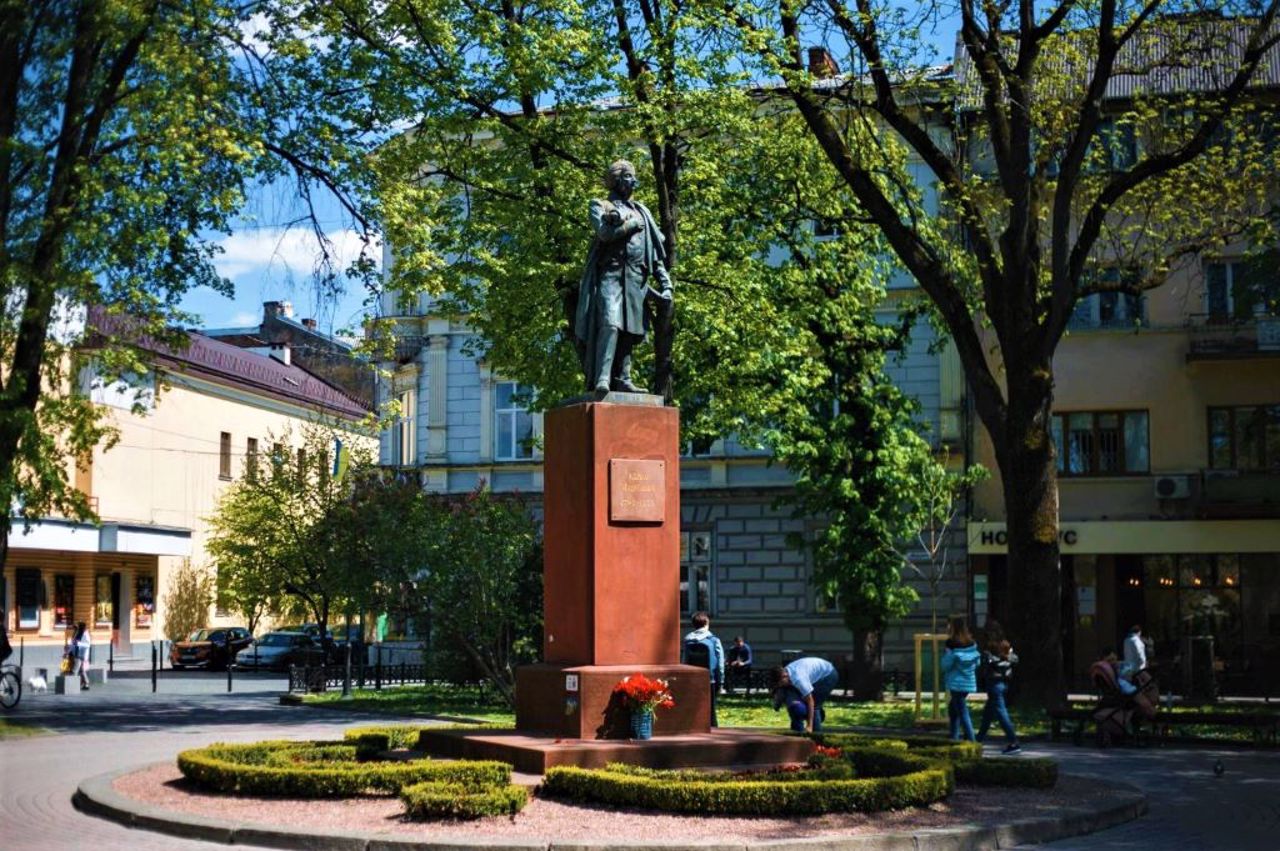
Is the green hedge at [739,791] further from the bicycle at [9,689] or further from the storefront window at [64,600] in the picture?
the storefront window at [64,600]

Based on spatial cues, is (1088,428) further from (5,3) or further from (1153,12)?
(5,3)

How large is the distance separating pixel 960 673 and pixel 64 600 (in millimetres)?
34654

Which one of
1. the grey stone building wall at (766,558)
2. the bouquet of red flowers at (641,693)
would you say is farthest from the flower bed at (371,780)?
the grey stone building wall at (766,558)

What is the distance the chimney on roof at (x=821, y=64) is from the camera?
85.1 ft

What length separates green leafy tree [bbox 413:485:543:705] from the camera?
26031 millimetres

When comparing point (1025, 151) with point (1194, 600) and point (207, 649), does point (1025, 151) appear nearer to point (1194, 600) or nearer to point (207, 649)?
point (1194, 600)

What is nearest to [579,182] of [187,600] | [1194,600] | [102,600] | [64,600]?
[1194,600]

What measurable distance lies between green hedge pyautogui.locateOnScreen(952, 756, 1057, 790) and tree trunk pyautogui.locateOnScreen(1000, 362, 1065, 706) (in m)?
9.74

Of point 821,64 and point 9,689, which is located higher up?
point 821,64

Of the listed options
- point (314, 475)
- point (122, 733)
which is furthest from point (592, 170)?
point (314, 475)

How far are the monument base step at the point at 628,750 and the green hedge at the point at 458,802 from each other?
142 cm

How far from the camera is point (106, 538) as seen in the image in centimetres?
4753

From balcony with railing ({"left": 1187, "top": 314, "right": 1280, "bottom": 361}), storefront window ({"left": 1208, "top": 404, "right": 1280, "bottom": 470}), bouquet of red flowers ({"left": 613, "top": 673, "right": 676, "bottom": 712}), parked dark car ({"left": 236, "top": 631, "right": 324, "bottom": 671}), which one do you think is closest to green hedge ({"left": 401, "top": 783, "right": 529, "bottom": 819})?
bouquet of red flowers ({"left": 613, "top": 673, "right": 676, "bottom": 712})

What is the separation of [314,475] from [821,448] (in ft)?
56.0
